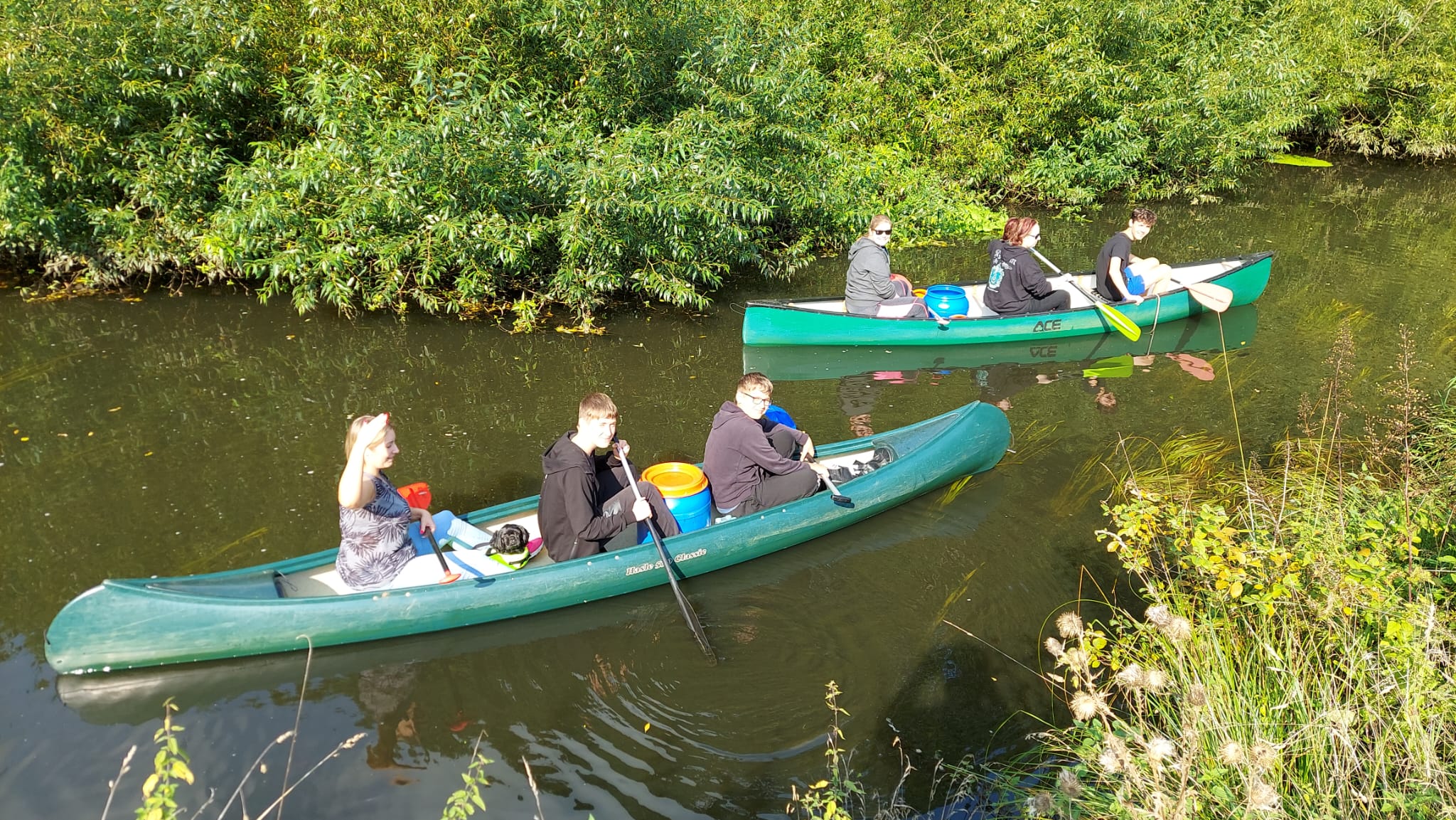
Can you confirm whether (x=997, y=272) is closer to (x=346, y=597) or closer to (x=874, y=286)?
(x=874, y=286)

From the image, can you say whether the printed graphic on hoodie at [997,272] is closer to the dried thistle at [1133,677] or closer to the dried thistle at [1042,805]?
the dried thistle at [1133,677]

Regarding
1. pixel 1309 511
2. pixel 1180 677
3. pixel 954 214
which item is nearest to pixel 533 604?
pixel 1180 677

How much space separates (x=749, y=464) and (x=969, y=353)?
498cm

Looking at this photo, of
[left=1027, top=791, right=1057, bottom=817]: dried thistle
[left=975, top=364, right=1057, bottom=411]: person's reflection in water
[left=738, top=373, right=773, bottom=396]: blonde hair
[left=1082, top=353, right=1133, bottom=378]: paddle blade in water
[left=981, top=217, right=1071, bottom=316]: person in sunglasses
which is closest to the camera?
[left=1027, top=791, right=1057, bottom=817]: dried thistle

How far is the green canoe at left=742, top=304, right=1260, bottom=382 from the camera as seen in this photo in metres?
10.3

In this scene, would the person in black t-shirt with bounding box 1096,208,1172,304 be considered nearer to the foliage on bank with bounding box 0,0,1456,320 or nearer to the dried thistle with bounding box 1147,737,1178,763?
the foliage on bank with bounding box 0,0,1456,320

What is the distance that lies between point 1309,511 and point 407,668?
530 cm

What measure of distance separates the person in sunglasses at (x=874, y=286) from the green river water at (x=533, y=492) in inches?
26.9

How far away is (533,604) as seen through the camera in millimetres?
5922

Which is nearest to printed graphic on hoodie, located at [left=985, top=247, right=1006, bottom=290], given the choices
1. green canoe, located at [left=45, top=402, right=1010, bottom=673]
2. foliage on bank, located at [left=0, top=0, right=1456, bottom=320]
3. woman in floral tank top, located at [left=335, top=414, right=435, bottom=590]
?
foliage on bank, located at [left=0, top=0, right=1456, bottom=320]

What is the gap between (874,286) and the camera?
10.5 metres

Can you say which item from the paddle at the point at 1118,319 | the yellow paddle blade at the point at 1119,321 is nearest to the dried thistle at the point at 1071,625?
the paddle at the point at 1118,319

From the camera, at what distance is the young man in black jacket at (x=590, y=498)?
222 inches

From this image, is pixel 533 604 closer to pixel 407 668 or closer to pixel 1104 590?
pixel 407 668
